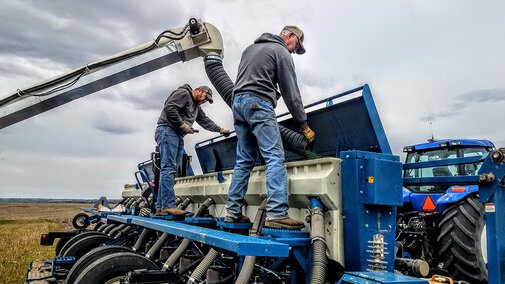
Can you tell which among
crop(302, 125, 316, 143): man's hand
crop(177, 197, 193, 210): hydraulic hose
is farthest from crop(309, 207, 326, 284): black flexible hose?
crop(177, 197, 193, 210): hydraulic hose

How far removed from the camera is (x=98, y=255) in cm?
448

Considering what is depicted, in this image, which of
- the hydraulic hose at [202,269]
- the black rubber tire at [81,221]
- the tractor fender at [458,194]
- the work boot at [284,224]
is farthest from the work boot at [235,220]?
the black rubber tire at [81,221]

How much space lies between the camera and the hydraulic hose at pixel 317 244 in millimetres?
2812

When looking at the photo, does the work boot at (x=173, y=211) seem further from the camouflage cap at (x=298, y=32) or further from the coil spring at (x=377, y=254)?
the coil spring at (x=377, y=254)

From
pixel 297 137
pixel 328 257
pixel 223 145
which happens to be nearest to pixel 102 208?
pixel 223 145

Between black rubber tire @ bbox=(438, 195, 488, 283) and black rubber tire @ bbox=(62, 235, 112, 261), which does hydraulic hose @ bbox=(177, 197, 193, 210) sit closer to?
black rubber tire @ bbox=(62, 235, 112, 261)

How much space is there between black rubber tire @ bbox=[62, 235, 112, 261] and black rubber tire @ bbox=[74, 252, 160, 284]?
2.81 m

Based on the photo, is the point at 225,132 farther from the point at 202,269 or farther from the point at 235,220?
the point at 202,269

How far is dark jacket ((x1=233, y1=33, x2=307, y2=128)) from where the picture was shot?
3551 mm

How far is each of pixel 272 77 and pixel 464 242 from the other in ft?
10.9

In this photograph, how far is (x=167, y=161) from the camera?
5.57m

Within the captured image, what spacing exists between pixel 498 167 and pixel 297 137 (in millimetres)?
1719

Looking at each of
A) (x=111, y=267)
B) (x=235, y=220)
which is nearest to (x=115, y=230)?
(x=111, y=267)

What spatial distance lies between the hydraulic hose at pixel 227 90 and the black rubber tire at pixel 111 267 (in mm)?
1755
